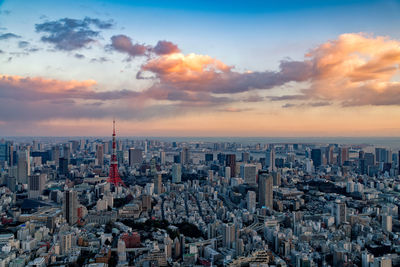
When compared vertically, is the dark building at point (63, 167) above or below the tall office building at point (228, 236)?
above

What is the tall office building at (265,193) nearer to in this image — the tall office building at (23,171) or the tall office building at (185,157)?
the tall office building at (23,171)

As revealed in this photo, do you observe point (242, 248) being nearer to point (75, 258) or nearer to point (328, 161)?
point (75, 258)

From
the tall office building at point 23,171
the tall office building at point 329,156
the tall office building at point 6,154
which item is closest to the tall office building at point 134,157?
the tall office building at point 6,154

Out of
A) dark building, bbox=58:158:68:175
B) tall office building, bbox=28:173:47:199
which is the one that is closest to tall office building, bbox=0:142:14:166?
dark building, bbox=58:158:68:175

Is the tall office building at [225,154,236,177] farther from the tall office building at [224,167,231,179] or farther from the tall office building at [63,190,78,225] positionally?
the tall office building at [63,190,78,225]

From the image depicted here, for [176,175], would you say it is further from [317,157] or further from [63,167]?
[317,157]

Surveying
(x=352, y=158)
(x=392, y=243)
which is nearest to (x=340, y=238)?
(x=392, y=243)
